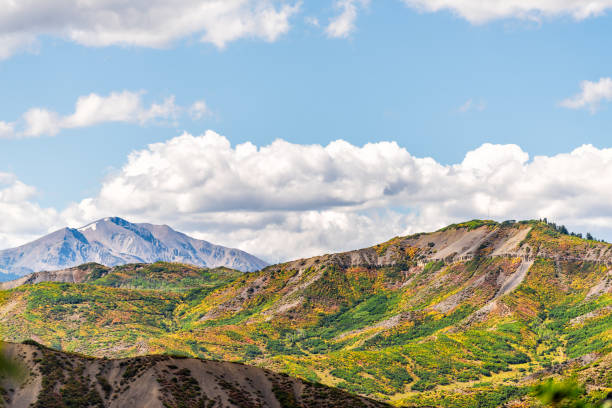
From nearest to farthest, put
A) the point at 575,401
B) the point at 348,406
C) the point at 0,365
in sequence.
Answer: the point at 0,365
the point at 575,401
the point at 348,406

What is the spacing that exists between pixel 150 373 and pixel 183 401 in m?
12.9

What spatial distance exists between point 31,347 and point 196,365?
43.6 m

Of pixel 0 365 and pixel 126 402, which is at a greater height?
pixel 0 365

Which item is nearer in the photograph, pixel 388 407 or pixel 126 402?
pixel 126 402

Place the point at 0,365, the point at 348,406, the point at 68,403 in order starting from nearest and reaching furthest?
the point at 0,365
the point at 68,403
the point at 348,406

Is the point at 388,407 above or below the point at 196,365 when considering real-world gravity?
below

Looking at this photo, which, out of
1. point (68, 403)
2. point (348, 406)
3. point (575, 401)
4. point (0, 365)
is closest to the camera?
point (0, 365)

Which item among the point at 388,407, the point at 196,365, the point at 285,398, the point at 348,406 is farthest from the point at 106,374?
the point at 388,407

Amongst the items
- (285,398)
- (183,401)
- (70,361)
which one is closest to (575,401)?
(183,401)

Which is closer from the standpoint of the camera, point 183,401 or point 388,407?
point 183,401

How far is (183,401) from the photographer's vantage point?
5896 inches

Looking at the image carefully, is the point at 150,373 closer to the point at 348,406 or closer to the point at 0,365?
the point at 348,406

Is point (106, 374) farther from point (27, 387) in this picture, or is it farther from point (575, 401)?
point (575, 401)

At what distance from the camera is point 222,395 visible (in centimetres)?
15738
